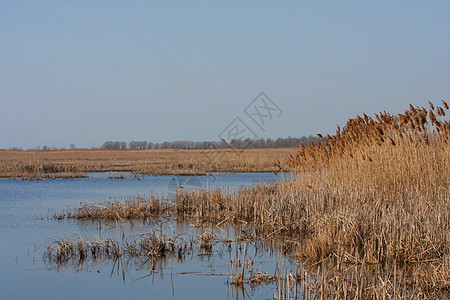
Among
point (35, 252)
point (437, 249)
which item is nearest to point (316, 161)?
point (437, 249)

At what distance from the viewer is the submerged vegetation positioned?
5.57 metres

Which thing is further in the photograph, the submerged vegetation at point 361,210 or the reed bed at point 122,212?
the reed bed at point 122,212

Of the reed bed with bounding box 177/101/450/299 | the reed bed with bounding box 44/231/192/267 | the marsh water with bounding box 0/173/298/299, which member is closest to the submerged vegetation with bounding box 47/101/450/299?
the reed bed with bounding box 177/101/450/299

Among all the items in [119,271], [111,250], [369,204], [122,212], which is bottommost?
[119,271]

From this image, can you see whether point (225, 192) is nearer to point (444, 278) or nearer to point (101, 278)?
point (101, 278)

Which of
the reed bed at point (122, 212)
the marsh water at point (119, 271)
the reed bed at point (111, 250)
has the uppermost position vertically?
the reed bed at point (122, 212)

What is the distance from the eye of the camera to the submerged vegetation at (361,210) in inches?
219

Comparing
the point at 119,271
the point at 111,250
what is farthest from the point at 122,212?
the point at 119,271

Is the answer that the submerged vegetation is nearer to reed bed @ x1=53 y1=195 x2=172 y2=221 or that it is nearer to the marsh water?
reed bed @ x1=53 y1=195 x2=172 y2=221

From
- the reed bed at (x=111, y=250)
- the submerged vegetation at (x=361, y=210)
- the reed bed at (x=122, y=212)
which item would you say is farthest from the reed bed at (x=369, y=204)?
the reed bed at (x=111, y=250)

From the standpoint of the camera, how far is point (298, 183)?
39.2 ft

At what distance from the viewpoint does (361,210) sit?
7.56m

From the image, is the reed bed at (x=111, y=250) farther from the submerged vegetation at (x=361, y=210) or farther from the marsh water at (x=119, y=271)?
the submerged vegetation at (x=361, y=210)

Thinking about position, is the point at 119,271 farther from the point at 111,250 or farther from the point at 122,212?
the point at 122,212
